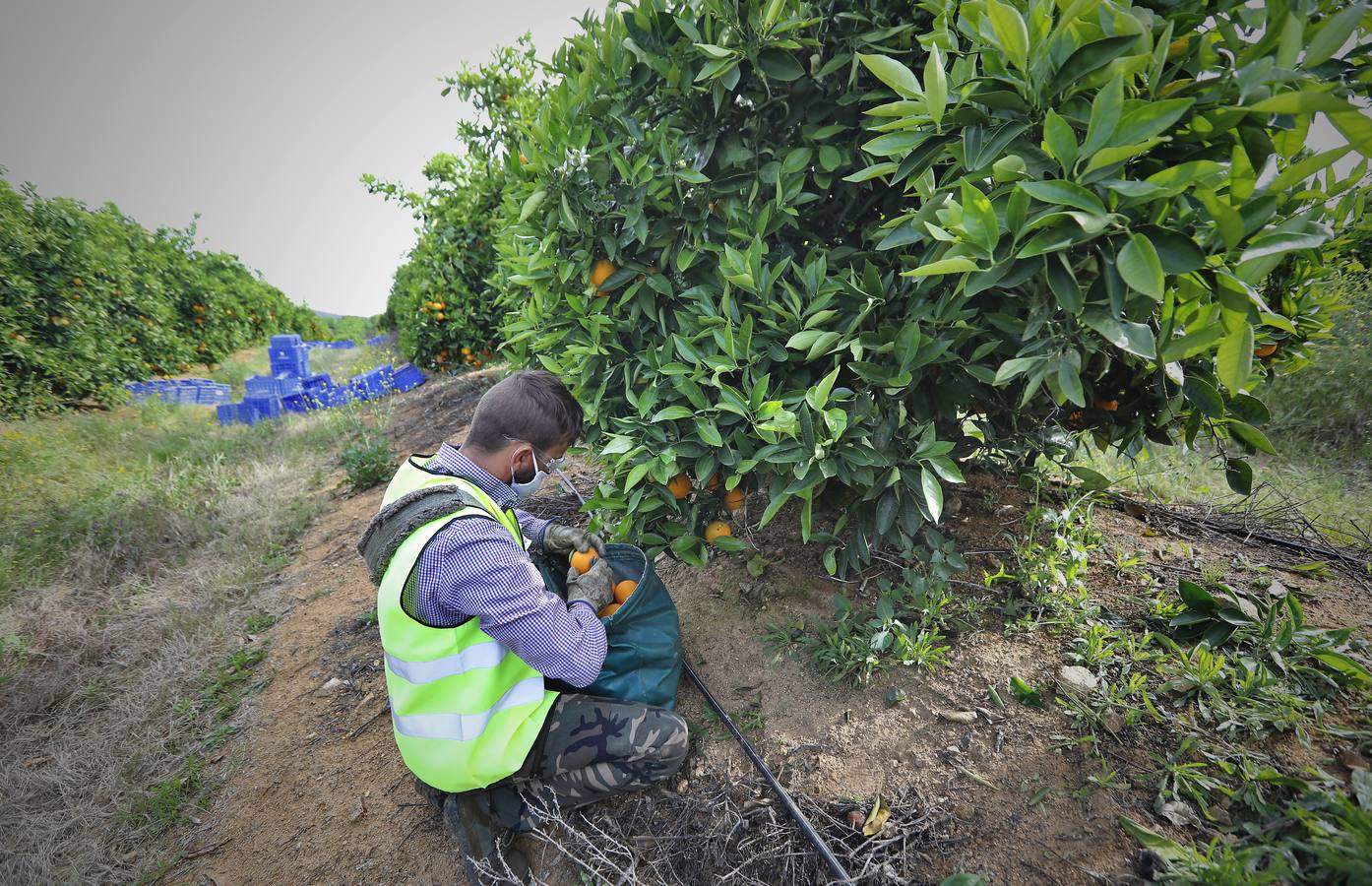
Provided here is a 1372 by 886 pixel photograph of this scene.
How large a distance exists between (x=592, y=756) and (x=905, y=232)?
185cm

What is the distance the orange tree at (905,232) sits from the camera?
106 centimetres

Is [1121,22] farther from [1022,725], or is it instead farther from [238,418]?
[238,418]

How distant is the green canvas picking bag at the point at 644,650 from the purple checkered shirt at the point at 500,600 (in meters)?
0.18

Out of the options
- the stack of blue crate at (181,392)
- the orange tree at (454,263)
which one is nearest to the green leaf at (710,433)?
the orange tree at (454,263)

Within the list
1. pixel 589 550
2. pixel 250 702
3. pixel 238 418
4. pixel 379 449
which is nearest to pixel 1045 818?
pixel 589 550

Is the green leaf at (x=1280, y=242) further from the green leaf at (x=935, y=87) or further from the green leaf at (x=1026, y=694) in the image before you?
the green leaf at (x=1026, y=694)

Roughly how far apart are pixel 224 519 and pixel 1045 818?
5.61 metres

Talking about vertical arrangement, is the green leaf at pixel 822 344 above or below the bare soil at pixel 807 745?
above

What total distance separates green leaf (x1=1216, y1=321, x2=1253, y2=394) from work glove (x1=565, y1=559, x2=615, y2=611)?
5.91 feet

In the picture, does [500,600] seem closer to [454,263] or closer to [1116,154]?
[1116,154]

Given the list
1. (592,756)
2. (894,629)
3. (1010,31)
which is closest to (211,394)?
(592,756)

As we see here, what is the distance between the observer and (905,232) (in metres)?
1.44

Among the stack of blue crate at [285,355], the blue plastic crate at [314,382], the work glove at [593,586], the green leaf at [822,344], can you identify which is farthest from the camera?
the stack of blue crate at [285,355]

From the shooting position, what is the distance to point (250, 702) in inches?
104
